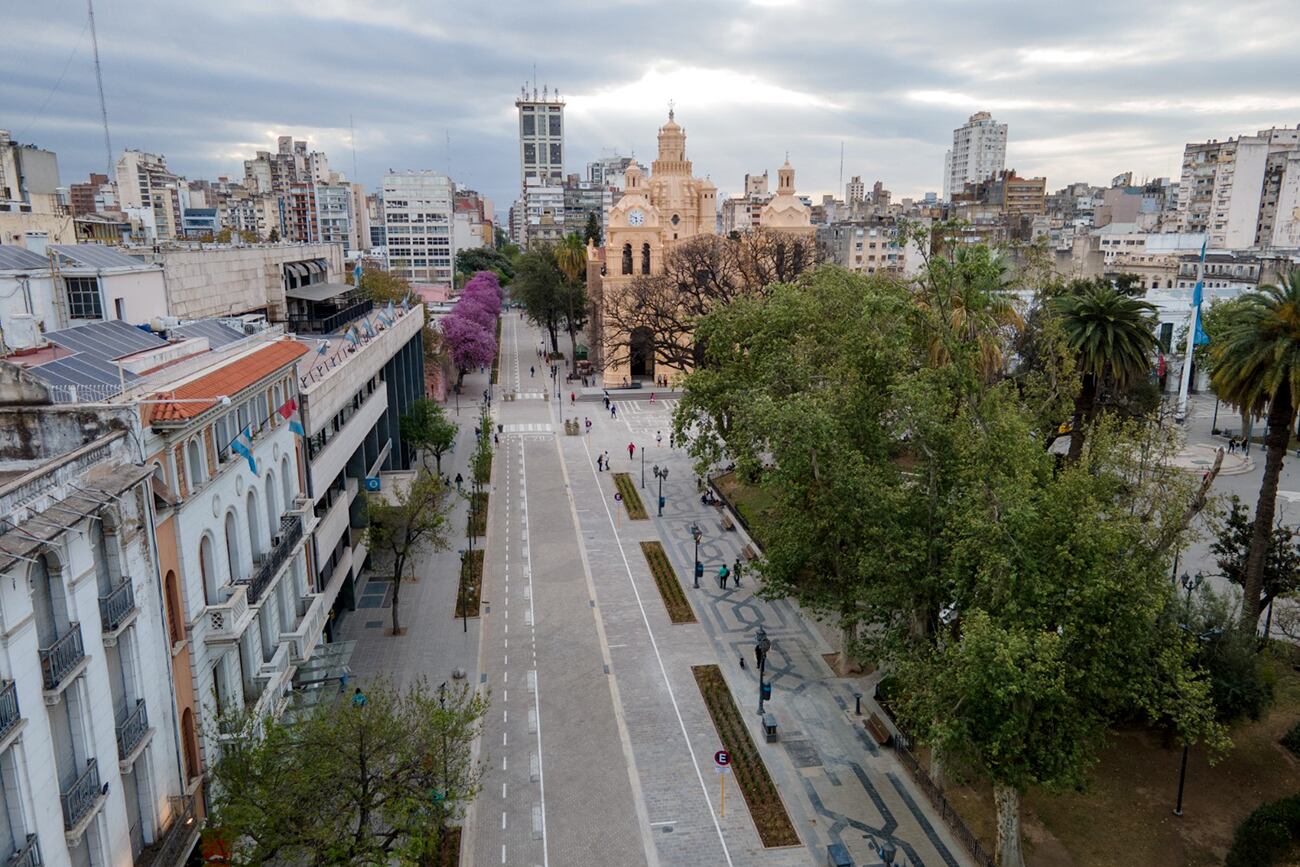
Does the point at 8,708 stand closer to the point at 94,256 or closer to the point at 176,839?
the point at 176,839

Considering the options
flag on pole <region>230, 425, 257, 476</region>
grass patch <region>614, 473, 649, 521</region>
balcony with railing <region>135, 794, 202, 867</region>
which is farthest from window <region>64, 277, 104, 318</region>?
grass patch <region>614, 473, 649, 521</region>

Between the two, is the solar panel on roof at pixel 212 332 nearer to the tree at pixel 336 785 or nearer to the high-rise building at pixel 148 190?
the tree at pixel 336 785

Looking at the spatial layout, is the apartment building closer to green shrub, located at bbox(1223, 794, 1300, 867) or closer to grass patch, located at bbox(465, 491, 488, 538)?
green shrub, located at bbox(1223, 794, 1300, 867)

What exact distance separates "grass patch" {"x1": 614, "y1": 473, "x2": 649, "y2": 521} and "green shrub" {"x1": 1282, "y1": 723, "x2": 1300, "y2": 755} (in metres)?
25.6

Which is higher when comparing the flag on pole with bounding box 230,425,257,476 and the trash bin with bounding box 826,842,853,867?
the flag on pole with bounding box 230,425,257,476

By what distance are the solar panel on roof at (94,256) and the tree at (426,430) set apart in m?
18.1

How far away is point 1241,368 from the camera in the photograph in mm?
23922

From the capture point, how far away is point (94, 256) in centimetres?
2688

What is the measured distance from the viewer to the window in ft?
82.7

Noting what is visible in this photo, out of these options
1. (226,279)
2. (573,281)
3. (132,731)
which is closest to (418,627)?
(132,731)

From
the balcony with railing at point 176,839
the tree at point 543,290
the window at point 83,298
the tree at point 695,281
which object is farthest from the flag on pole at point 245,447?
the tree at point 543,290

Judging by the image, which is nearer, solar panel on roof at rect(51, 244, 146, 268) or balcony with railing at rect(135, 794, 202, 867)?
balcony with railing at rect(135, 794, 202, 867)

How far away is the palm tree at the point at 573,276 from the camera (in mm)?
87562

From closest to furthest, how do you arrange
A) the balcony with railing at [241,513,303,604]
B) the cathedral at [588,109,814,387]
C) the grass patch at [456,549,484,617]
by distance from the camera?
the balcony with railing at [241,513,303,604] → the grass patch at [456,549,484,617] → the cathedral at [588,109,814,387]
